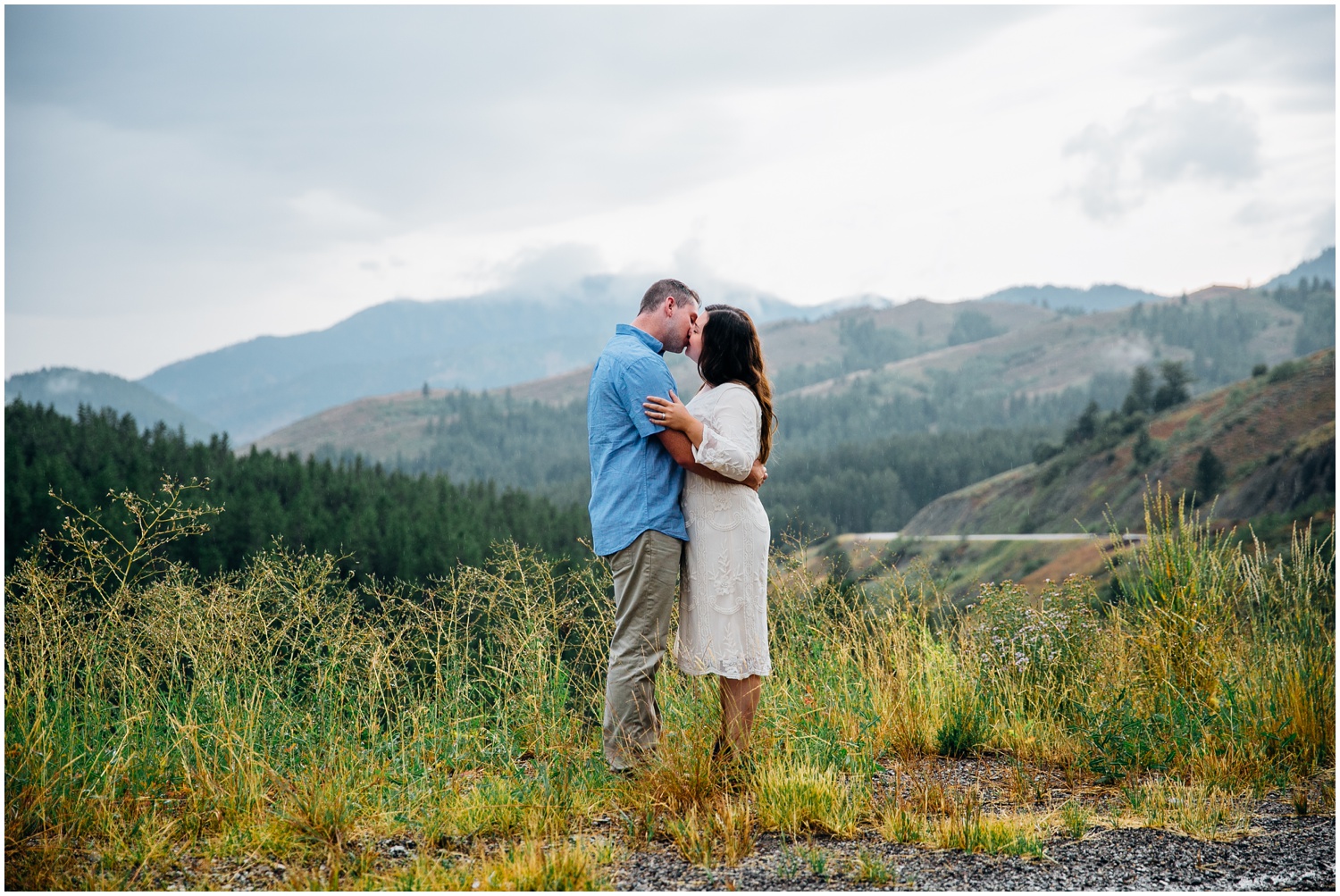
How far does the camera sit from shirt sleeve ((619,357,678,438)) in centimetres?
345

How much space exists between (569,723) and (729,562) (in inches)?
43.7

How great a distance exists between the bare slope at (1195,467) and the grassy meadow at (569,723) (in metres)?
32.2

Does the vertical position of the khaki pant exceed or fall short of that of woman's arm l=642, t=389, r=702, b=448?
it falls short

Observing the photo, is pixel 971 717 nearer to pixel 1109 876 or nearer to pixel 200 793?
pixel 1109 876

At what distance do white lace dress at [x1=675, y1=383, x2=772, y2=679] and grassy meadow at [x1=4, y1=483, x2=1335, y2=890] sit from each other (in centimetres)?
32

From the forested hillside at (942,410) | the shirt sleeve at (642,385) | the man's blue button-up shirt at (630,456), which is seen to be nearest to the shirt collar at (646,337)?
the man's blue button-up shirt at (630,456)

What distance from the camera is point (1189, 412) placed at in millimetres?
57688

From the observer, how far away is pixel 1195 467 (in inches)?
1800

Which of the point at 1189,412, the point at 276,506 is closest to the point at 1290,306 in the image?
the point at 1189,412

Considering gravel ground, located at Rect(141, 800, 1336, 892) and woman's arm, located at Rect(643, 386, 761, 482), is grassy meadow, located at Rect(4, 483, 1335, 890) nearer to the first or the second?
gravel ground, located at Rect(141, 800, 1336, 892)

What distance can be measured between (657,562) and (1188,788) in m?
1.98

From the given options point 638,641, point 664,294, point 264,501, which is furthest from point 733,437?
point 264,501

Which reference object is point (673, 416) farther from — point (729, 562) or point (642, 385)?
point (729, 562)

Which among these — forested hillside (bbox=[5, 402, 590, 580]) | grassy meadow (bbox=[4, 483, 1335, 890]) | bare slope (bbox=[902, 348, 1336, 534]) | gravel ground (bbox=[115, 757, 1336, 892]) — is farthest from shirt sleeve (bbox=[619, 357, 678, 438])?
bare slope (bbox=[902, 348, 1336, 534])
